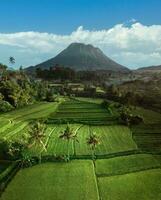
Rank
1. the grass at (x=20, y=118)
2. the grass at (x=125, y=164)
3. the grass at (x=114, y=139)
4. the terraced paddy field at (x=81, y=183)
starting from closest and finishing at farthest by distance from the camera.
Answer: the terraced paddy field at (x=81, y=183)
the grass at (x=125, y=164)
the grass at (x=114, y=139)
the grass at (x=20, y=118)

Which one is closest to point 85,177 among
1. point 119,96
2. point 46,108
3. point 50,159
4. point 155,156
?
point 50,159

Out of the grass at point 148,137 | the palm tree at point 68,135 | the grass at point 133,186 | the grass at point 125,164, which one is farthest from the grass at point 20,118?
the grass at point 133,186

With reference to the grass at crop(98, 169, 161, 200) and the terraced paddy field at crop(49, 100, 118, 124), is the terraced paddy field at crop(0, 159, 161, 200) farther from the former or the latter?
the terraced paddy field at crop(49, 100, 118, 124)

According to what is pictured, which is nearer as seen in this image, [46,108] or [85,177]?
[85,177]

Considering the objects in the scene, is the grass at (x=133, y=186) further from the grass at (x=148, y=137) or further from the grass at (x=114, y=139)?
the grass at (x=148, y=137)

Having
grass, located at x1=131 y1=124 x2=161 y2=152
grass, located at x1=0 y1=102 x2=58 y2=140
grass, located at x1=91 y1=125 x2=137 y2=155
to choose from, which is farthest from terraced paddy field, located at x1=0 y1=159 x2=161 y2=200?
grass, located at x1=0 y1=102 x2=58 y2=140

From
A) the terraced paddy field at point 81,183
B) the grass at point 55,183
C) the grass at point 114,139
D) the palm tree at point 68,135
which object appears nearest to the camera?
the terraced paddy field at point 81,183

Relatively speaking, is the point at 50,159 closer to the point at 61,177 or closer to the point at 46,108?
the point at 61,177
